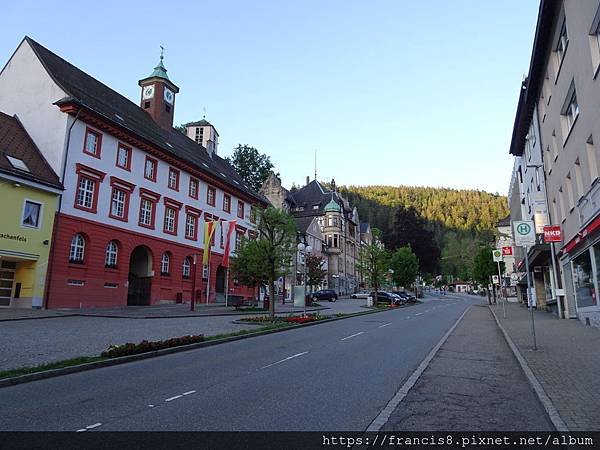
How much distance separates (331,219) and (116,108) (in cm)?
4807

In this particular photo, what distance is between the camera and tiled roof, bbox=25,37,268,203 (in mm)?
30531

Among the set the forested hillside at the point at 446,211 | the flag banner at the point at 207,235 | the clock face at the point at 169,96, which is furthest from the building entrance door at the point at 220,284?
the forested hillside at the point at 446,211

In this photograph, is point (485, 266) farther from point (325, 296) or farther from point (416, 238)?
point (416, 238)

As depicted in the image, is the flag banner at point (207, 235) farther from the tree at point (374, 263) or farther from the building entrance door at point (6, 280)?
the tree at point (374, 263)

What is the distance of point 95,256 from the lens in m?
29.8

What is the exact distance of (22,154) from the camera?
26922 millimetres

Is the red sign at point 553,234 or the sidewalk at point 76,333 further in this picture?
the red sign at point 553,234

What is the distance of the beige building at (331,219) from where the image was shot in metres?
75.7

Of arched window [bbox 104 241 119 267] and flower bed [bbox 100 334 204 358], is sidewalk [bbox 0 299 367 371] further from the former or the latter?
arched window [bbox 104 241 119 267]

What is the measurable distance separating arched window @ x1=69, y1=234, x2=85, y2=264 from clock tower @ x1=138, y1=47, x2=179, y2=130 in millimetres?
17501

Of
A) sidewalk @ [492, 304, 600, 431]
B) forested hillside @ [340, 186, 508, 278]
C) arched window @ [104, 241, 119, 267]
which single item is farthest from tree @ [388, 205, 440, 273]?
sidewalk @ [492, 304, 600, 431]
